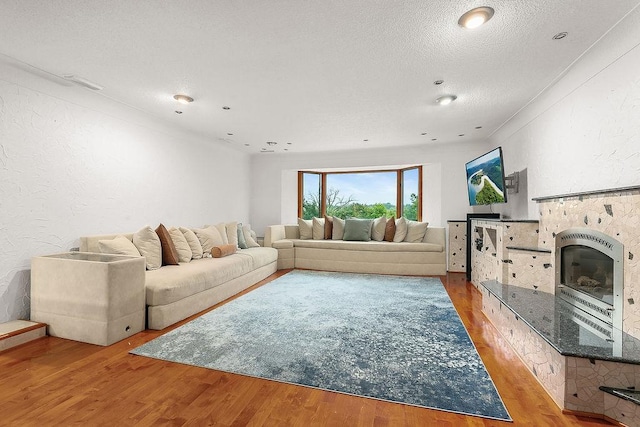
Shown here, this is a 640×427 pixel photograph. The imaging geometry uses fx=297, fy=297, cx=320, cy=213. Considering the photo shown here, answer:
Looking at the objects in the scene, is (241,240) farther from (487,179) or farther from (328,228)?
(487,179)

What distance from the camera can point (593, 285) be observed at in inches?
91.0

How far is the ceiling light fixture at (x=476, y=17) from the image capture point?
1.86 metres

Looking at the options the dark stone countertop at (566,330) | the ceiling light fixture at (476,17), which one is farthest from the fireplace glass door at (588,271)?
the ceiling light fixture at (476,17)

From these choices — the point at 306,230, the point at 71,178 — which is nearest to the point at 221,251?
the point at 71,178

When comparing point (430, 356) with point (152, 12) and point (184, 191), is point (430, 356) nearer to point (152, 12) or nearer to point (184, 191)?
point (152, 12)

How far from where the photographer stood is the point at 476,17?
1.92 metres

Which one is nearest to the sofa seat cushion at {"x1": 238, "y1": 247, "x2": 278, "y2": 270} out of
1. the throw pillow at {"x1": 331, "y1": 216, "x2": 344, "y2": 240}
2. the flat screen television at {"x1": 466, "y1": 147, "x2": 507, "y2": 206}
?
the throw pillow at {"x1": 331, "y1": 216, "x2": 344, "y2": 240}

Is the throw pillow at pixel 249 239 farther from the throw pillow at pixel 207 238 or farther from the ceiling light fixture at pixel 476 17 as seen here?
the ceiling light fixture at pixel 476 17

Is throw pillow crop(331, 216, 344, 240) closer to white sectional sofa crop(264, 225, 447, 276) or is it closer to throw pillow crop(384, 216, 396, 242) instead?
white sectional sofa crop(264, 225, 447, 276)

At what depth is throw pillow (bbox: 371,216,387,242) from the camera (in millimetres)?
5802

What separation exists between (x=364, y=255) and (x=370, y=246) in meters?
0.19

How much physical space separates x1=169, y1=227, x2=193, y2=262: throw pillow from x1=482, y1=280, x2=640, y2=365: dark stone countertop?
3427 mm

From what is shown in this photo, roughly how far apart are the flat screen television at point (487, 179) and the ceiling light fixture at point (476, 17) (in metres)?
2.19

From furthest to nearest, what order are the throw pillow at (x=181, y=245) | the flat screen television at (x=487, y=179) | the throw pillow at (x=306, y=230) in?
the throw pillow at (x=306, y=230) → the flat screen television at (x=487, y=179) → the throw pillow at (x=181, y=245)
